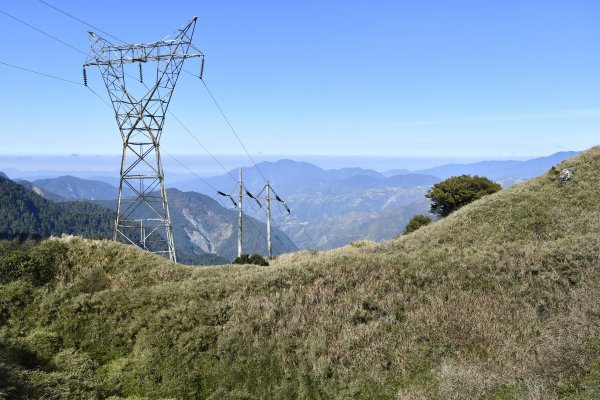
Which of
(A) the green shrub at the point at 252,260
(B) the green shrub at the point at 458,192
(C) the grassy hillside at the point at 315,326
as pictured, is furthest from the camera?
(B) the green shrub at the point at 458,192

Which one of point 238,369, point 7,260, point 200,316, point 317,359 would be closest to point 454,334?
point 317,359

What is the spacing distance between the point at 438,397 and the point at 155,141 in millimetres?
27048

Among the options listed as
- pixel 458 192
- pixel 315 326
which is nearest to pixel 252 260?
pixel 315 326

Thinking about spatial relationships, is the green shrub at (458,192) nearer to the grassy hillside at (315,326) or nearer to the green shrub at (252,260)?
the green shrub at (252,260)

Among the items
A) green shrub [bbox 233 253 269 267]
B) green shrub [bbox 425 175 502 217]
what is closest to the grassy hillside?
green shrub [bbox 233 253 269 267]

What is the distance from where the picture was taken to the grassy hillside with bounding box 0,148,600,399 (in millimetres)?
11688

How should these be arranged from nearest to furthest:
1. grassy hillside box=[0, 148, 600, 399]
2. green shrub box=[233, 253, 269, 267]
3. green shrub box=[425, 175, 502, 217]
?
grassy hillside box=[0, 148, 600, 399]
green shrub box=[233, 253, 269, 267]
green shrub box=[425, 175, 502, 217]

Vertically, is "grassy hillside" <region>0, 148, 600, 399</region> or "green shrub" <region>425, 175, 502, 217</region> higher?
"green shrub" <region>425, 175, 502, 217</region>

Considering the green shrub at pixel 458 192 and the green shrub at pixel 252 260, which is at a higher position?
the green shrub at pixel 458 192

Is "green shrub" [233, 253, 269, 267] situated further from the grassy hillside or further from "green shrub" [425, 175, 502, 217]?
"green shrub" [425, 175, 502, 217]

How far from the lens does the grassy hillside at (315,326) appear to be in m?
11.7

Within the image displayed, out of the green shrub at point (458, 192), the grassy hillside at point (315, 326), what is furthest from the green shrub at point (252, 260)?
the green shrub at point (458, 192)

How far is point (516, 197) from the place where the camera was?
34.1m

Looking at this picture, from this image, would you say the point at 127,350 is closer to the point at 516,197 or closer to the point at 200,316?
the point at 200,316
